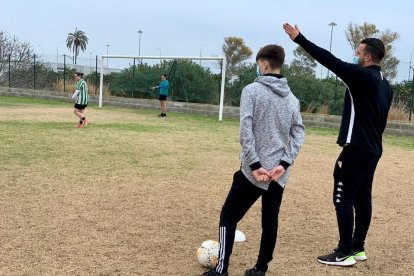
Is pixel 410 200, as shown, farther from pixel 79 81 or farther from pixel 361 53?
pixel 79 81

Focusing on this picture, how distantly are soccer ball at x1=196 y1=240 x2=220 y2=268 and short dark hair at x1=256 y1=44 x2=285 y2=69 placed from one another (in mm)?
1524

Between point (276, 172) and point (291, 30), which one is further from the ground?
point (291, 30)

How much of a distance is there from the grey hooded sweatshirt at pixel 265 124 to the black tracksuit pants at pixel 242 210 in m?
0.08

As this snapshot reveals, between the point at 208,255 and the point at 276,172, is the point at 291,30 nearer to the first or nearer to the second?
the point at 276,172

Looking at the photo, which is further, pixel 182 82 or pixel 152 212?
pixel 182 82

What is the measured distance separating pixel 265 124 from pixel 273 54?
49 centimetres

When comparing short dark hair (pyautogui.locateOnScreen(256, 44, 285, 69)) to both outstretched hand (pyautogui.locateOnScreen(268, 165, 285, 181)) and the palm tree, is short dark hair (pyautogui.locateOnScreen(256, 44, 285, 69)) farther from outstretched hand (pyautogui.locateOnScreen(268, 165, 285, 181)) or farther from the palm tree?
the palm tree

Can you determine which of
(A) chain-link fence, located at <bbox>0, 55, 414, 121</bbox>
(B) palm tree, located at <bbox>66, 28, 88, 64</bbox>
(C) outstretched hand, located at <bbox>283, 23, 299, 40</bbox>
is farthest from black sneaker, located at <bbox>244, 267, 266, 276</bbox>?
(B) palm tree, located at <bbox>66, 28, 88, 64</bbox>

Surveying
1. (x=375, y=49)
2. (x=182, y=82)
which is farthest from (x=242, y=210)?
(x=182, y=82)

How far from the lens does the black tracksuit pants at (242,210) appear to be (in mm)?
3383

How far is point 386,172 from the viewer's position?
28.3 feet

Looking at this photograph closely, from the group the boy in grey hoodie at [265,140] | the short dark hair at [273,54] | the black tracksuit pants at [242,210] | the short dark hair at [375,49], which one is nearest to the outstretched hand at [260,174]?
the boy in grey hoodie at [265,140]

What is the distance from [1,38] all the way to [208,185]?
94.3 feet

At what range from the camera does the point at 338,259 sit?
13.2ft
